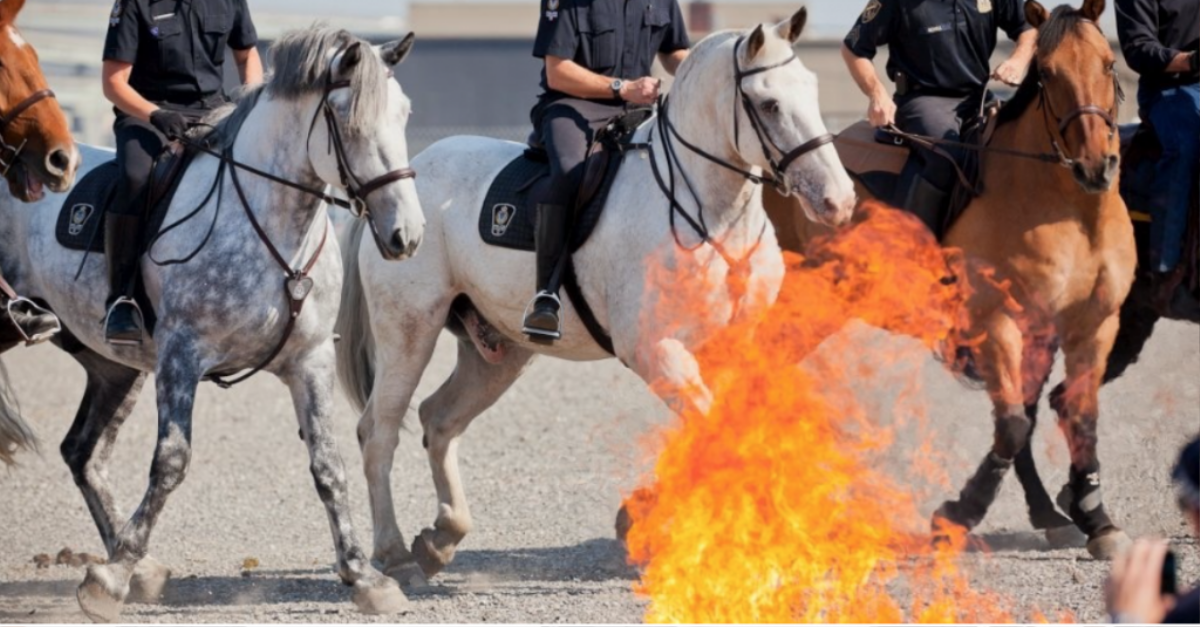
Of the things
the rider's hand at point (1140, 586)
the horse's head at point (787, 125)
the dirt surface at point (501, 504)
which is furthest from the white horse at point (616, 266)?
the rider's hand at point (1140, 586)

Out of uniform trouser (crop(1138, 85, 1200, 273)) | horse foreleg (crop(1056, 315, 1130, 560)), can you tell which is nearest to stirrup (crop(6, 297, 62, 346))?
horse foreleg (crop(1056, 315, 1130, 560))

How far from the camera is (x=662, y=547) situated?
22.4 feet

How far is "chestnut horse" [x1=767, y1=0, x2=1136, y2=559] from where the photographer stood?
8469mm

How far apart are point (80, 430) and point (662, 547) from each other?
3.65m

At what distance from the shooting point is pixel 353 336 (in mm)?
9781

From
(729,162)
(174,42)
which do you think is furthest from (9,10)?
(729,162)

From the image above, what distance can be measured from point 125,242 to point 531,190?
1897 mm

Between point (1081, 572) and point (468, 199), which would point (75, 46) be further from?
point (1081, 572)

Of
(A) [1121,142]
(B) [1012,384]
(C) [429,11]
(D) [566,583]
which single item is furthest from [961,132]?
(C) [429,11]

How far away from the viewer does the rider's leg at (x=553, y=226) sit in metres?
8.26

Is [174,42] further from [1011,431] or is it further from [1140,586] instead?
[1140,586]

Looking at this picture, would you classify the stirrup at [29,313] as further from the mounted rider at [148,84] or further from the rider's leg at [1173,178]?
the rider's leg at [1173,178]

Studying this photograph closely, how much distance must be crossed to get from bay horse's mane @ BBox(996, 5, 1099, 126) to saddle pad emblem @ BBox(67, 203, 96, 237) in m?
4.43

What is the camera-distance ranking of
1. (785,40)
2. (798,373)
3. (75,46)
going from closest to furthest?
(798,373)
(785,40)
(75,46)
